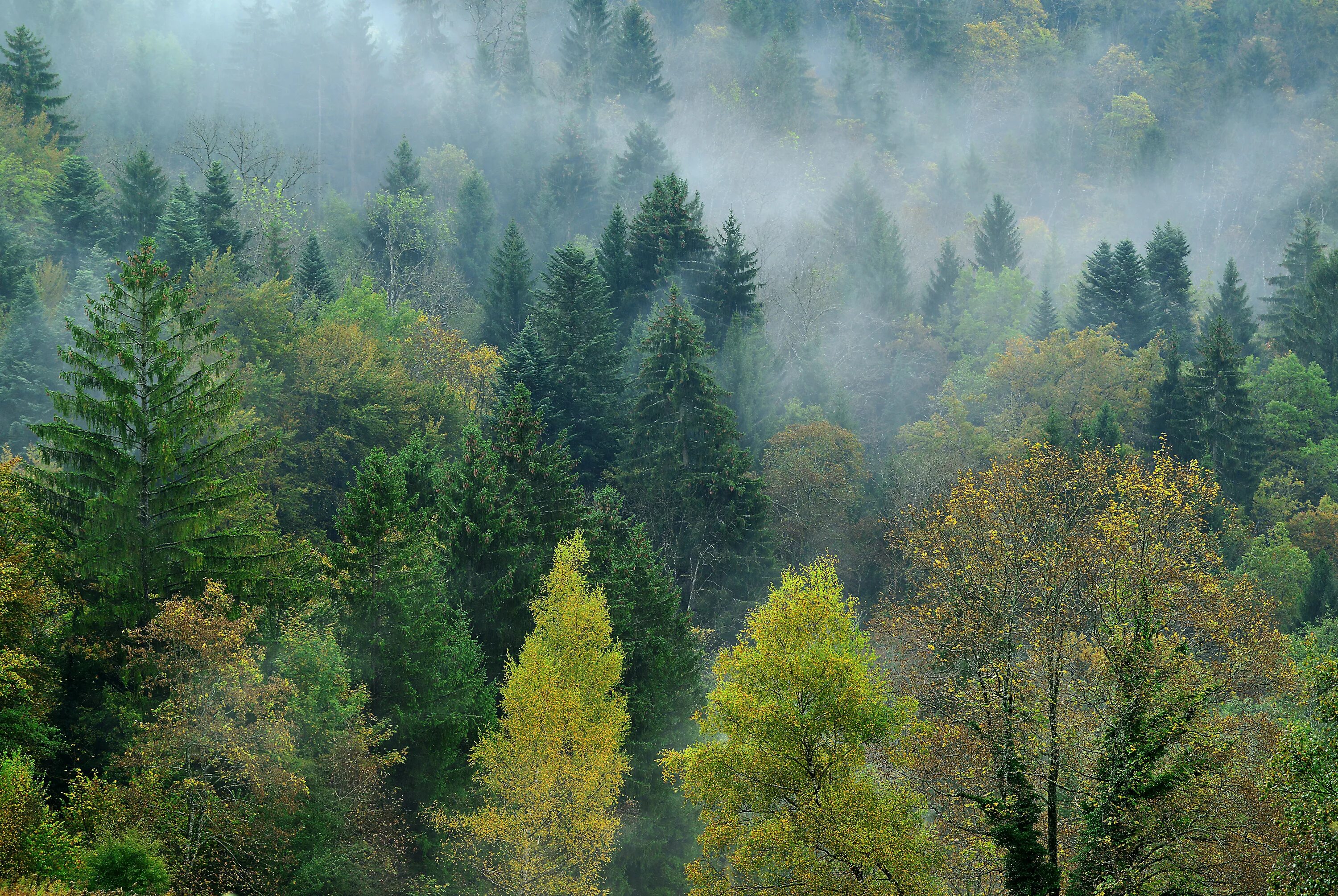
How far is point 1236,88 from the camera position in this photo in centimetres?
16100

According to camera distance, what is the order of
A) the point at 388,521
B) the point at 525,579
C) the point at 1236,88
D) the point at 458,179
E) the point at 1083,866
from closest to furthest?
the point at 1083,866
the point at 388,521
the point at 525,579
the point at 458,179
the point at 1236,88

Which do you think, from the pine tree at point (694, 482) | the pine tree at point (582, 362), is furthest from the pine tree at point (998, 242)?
the pine tree at point (694, 482)

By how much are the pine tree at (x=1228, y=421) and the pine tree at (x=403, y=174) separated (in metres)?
61.6

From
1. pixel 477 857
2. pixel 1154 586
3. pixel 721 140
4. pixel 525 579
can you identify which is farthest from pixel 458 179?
pixel 1154 586

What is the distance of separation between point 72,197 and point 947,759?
199ft

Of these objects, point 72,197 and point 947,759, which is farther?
point 72,197

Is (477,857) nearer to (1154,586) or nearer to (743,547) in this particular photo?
(1154,586)

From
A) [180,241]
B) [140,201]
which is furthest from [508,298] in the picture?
[140,201]

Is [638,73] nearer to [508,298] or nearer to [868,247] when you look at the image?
[868,247]

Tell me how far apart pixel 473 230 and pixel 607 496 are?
51425 millimetres

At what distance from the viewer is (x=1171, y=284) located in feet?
305

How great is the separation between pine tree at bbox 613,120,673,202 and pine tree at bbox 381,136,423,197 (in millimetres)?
17366

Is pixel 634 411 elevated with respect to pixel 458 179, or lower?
lower

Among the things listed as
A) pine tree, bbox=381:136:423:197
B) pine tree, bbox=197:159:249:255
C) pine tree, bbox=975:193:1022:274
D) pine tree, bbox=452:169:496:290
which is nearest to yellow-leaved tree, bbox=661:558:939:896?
pine tree, bbox=197:159:249:255
